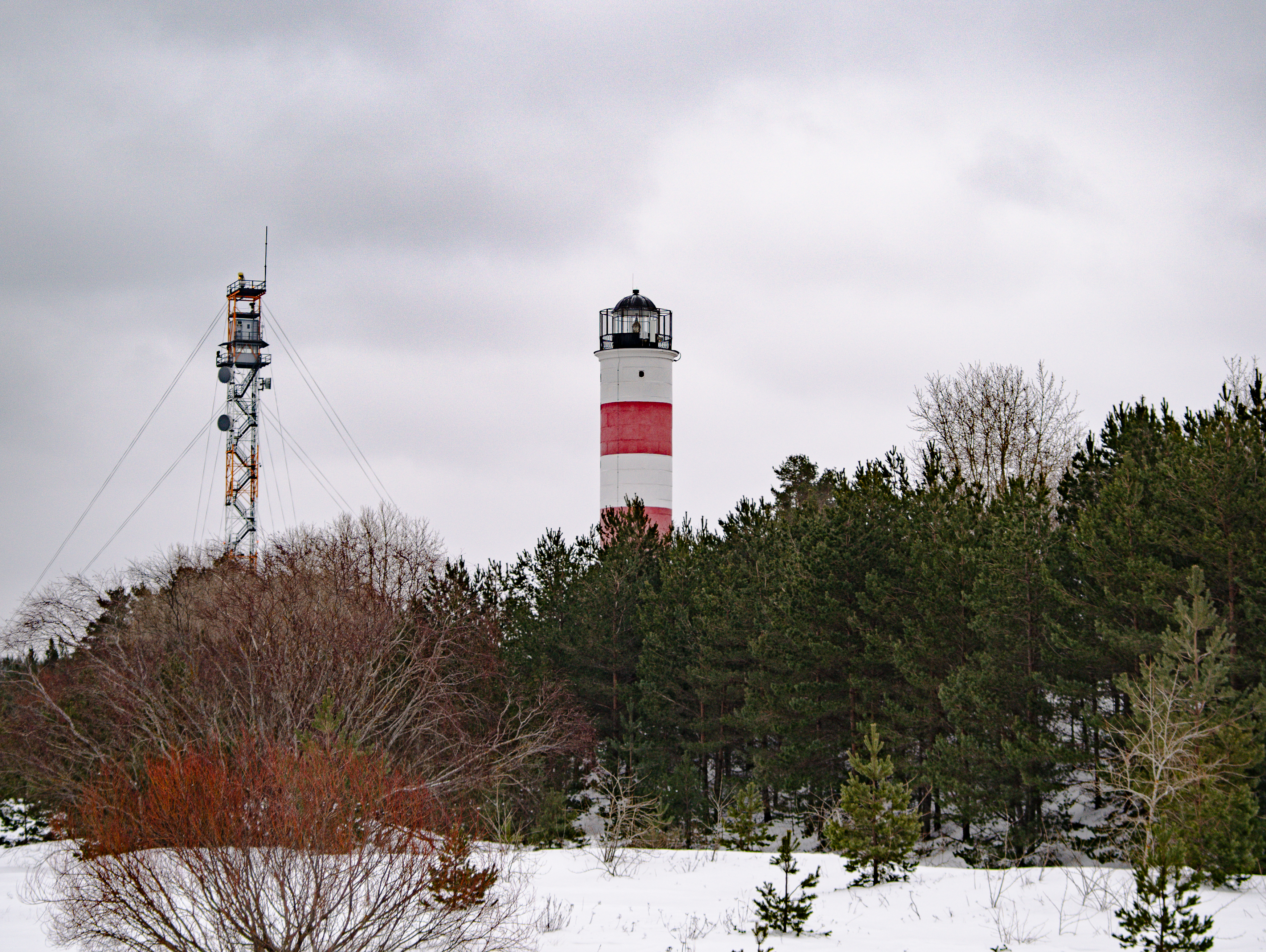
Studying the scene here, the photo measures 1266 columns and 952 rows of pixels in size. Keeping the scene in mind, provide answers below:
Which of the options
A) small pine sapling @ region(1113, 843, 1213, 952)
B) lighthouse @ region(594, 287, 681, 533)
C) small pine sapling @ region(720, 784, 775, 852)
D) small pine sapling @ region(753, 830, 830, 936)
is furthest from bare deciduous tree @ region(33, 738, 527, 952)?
lighthouse @ region(594, 287, 681, 533)

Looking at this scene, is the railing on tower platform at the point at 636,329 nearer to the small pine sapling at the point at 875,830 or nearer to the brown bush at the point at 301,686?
the brown bush at the point at 301,686

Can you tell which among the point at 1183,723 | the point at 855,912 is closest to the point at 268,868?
the point at 855,912

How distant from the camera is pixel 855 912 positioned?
622 inches

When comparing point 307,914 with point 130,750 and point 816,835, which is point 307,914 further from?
point 816,835

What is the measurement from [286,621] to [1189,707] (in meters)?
20.5

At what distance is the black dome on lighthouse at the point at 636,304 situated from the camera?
48.5m

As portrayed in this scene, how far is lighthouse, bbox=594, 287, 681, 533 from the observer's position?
4534 centimetres

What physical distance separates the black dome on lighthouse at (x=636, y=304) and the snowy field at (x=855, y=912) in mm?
31734

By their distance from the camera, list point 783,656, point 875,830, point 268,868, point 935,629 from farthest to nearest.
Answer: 1. point 783,656
2. point 935,629
3. point 875,830
4. point 268,868

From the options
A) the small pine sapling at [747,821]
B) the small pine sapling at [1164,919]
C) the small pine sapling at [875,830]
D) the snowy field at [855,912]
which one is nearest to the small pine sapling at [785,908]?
the snowy field at [855,912]

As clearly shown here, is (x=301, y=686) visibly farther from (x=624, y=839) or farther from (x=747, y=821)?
(x=747, y=821)

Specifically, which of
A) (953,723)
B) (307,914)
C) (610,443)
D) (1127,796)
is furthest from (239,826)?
(610,443)

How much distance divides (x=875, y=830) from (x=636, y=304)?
33.7 m

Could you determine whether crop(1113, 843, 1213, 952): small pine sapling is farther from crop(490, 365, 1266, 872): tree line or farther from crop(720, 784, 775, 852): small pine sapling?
crop(720, 784, 775, 852): small pine sapling
